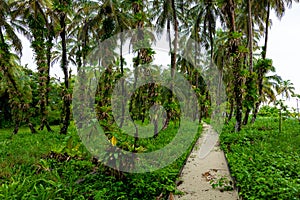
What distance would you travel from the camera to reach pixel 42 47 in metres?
13.5

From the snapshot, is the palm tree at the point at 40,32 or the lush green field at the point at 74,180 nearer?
the lush green field at the point at 74,180

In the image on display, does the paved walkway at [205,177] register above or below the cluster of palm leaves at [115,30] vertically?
below

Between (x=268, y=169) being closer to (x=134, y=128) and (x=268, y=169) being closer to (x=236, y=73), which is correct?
(x=134, y=128)

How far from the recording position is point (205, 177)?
5617 millimetres

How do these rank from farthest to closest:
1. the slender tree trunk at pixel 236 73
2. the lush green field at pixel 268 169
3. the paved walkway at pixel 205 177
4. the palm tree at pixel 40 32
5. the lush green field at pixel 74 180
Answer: the palm tree at pixel 40 32 → the slender tree trunk at pixel 236 73 → the paved walkway at pixel 205 177 → the lush green field at pixel 74 180 → the lush green field at pixel 268 169

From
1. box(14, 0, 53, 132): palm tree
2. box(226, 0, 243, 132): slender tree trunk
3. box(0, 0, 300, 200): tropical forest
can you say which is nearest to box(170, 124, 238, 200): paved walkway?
box(0, 0, 300, 200): tropical forest

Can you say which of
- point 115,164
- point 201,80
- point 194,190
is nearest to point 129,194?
point 115,164

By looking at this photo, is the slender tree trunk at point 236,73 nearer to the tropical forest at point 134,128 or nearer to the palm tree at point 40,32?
the tropical forest at point 134,128

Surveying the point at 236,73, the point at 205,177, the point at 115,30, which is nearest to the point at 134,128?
the point at 205,177

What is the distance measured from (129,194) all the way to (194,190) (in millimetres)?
1335

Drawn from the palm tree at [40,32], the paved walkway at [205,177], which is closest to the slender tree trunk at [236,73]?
the paved walkway at [205,177]

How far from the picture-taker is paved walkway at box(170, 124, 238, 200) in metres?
4.55

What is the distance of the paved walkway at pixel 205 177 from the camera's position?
455 cm

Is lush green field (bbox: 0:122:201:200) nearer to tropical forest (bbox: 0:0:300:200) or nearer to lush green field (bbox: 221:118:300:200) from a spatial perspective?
tropical forest (bbox: 0:0:300:200)
